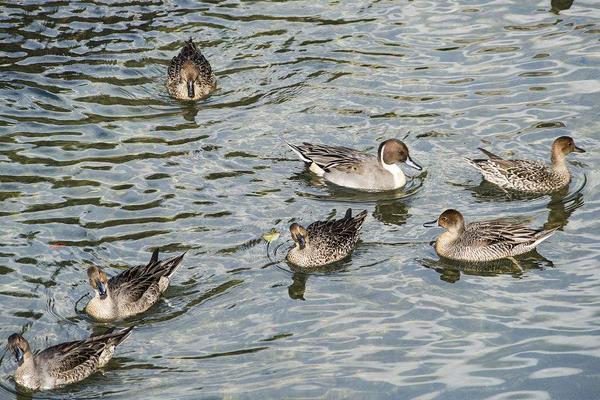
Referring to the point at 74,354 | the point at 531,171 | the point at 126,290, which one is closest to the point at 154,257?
the point at 126,290

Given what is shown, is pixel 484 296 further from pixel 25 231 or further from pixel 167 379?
pixel 25 231

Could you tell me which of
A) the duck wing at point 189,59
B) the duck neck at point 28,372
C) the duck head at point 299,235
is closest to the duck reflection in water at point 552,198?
the duck head at point 299,235

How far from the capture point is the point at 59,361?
38.2ft

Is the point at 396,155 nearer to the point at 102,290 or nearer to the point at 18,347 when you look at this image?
the point at 102,290

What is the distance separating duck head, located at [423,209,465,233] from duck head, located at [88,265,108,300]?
3967 millimetres

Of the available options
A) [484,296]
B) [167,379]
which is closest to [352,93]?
[484,296]

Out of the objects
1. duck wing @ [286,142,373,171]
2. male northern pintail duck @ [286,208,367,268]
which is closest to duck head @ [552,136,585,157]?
duck wing @ [286,142,373,171]

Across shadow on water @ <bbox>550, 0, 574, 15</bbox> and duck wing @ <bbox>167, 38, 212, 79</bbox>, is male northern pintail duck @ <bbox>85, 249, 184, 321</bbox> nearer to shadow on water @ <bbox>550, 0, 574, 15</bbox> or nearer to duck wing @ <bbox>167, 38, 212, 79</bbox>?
duck wing @ <bbox>167, 38, 212, 79</bbox>

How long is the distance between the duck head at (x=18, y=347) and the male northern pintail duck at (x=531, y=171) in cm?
659

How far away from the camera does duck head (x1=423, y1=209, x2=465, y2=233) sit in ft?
45.5

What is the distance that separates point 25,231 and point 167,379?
11.9ft

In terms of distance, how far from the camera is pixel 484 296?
12992mm

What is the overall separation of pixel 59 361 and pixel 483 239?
16.6 feet

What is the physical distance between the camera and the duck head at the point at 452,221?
1386cm
